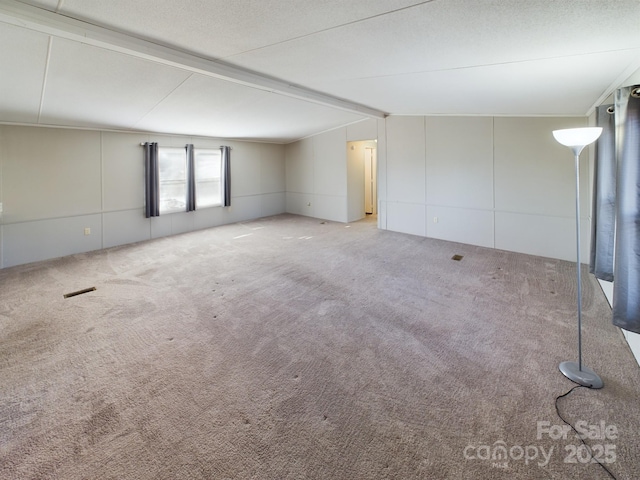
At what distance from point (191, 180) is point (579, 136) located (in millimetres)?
7129

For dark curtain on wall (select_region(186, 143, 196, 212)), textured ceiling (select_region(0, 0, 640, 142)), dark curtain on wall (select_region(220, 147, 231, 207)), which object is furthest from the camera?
dark curtain on wall (select_region(220, 147, 231, 207))

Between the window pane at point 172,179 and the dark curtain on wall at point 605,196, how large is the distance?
7359 millimetres

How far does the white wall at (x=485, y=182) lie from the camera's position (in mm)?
4871

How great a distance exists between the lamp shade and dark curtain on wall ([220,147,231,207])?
23.6ft

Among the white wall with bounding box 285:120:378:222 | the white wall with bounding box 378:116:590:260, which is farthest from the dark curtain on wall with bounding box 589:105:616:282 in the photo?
the white wall with bounding box 285:120:378:222

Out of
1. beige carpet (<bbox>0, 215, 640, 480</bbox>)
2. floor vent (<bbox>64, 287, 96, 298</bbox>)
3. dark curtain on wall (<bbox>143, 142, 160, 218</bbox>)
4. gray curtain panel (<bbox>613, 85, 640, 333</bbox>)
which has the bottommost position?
beige carpet (<bbox>0, 215, 640, 480</bbox>)

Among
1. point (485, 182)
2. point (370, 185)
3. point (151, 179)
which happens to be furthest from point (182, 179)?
point (485, 182)

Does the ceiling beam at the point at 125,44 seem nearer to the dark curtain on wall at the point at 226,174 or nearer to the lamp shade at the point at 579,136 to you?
the lamp shade at the point at 579,136

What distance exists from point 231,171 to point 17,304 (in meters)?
5.53

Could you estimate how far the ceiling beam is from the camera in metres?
1.96

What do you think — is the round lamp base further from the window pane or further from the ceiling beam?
the window pane

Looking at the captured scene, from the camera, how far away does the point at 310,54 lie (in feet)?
9.28

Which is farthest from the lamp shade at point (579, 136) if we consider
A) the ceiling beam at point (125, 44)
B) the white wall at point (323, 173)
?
the white wall at point (323, 173)

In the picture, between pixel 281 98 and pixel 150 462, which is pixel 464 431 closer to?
pixel 150 462
